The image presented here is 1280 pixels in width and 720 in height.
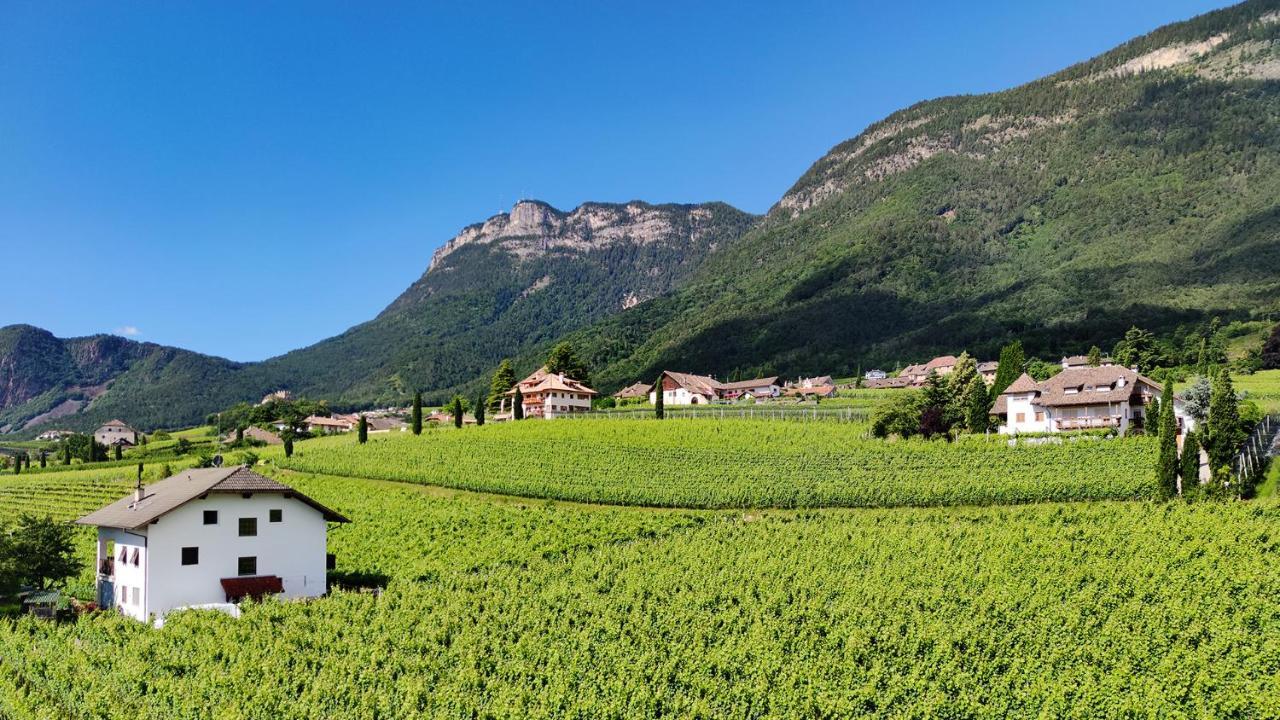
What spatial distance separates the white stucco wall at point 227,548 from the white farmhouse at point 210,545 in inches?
1.6

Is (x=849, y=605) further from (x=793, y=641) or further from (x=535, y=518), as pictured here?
(x=535, y=518)

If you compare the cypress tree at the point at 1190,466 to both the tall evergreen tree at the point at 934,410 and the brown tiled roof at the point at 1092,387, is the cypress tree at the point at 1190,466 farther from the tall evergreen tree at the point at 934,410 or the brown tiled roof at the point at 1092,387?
the tall evergreen tree at the point at 934,410

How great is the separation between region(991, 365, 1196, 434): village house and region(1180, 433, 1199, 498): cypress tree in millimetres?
12998

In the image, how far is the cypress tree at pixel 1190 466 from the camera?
4603 cm

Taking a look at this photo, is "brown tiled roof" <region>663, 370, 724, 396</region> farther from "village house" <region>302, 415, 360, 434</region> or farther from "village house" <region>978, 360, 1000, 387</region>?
"village house" <region>302, 415, 360, 434</region>

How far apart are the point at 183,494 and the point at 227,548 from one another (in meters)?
3.02

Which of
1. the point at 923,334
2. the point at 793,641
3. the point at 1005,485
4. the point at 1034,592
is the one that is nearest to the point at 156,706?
the point at 793,641

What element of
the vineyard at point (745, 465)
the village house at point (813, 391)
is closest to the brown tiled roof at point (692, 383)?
the village house at point (813, 391)

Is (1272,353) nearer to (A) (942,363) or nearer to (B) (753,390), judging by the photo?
(A) (942,363)

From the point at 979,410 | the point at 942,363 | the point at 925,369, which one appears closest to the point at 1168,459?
the point at 979,410

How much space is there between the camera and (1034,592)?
103 ft

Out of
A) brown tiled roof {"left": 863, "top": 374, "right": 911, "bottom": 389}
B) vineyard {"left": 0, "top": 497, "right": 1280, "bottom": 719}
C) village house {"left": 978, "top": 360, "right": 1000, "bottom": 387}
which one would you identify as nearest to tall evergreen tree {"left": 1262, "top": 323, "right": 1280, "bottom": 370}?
village house {"left": 978, "top": 360, "right": 1000, "bottom": 387}

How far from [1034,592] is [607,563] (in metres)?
17.5

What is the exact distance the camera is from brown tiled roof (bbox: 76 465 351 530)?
122 ft
